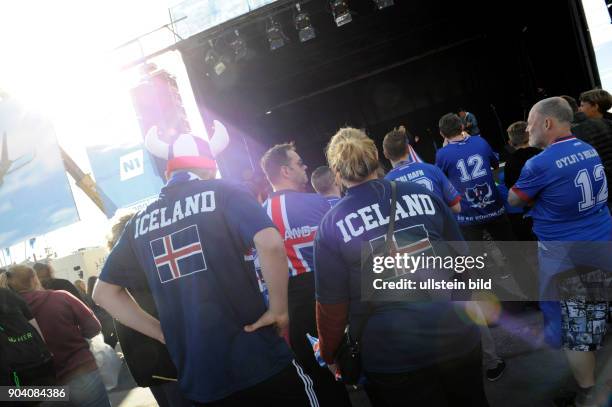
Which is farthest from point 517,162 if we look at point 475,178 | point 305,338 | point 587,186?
point 305,338

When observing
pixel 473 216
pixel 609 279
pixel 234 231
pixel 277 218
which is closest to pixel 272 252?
pixel 234 231

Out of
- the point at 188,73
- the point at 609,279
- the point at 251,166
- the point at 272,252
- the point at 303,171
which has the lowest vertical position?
the point at 609,279

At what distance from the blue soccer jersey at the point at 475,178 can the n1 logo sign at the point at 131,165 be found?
7.30 metres

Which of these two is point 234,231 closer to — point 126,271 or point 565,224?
point 126,271

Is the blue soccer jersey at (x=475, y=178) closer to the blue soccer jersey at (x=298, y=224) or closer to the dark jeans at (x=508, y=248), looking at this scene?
the dark jeans at (x=508, y=248)

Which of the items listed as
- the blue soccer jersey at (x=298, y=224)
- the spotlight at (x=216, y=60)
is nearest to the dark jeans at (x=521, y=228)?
the blue soccer jersey at (x=298, y=224)

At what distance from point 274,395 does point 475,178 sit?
3.15 metres

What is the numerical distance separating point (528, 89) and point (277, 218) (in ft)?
33.2

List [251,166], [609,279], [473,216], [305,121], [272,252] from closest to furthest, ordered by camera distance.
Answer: [272,252], [609,279], [473,216], [251,166], [305,121]

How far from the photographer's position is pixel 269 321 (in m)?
1.74

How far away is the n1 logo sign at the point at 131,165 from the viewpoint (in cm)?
952

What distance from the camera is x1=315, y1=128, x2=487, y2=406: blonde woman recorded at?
1.70 metres

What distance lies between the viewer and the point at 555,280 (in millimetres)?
2658

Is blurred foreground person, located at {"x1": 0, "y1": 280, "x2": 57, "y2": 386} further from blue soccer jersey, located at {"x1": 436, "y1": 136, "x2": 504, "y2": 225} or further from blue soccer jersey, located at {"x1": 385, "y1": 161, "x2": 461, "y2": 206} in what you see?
blue soccer jersey, located at {"x1": 436, "y1": 136, "x2": 504, "y2": 225}
